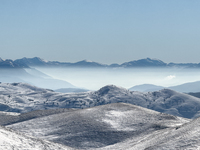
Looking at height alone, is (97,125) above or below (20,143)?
below

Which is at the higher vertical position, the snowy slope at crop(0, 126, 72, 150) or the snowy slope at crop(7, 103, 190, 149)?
the snowy slope at crop(0, 126, 72, 150)

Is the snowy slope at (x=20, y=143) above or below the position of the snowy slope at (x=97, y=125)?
above

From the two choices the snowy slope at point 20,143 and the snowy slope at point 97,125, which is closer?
the snowy slope at point 20,143

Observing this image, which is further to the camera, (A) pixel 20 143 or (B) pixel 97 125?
(B) pixel 97 125

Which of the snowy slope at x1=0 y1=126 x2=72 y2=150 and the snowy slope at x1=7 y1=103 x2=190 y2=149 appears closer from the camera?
the snowy slope at x1=0 y1=126 x2=72 y2=150

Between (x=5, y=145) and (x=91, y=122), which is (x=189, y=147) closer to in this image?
(x=5, y=145)
